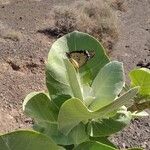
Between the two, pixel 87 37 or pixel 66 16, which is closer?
pixel 87 37

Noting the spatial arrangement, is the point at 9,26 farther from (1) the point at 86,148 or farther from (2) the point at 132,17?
(1) the point at 86,148

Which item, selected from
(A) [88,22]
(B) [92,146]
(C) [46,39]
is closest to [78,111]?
(B) [92,146]

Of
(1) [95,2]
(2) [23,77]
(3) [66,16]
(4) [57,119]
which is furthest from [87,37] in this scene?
(1) [95,2]

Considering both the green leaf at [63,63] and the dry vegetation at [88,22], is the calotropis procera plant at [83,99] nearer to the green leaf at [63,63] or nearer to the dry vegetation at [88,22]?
the green leaf at [63,63]

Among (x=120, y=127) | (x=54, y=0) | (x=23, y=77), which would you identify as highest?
(x=120, y=127)

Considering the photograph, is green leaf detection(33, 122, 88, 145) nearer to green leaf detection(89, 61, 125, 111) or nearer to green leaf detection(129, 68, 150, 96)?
green leaf detection(89, 61, 125, 111)

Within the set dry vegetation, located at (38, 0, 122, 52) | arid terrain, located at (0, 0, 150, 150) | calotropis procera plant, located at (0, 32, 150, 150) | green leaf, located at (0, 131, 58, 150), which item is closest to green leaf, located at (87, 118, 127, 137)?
calotropis procera plant, located at (0, 32, 150, 150)

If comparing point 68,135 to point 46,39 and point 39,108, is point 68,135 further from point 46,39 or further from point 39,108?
point 46,39
